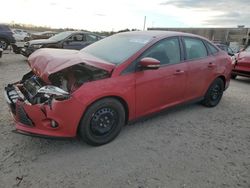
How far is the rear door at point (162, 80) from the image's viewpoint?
3559 mm

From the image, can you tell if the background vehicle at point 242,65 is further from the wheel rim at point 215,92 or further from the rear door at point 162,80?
the rear door at point 162,80

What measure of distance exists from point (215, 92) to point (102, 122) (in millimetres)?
3064

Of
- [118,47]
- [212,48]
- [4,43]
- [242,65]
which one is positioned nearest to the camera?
[118,47]

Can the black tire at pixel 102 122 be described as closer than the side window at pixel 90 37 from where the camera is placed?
Yes

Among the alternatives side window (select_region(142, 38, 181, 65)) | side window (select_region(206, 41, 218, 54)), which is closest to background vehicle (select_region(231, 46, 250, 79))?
side window (select_region(206, 41, 218, 54))

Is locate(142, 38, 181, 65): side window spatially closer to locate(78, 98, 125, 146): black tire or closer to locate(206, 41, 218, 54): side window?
locate(78, 98, 125, 146): black tire

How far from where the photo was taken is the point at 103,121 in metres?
3.26

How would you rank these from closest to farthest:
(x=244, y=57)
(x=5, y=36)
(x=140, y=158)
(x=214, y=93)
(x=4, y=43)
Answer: (x=140, y=158) → (x=214, y=93) → (x=244, y=57) → (x=5, y=36) → (x=4, y=43)

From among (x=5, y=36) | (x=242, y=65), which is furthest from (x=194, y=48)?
(x=5, y=36)

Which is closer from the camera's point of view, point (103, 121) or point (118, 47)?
point (103, 121)

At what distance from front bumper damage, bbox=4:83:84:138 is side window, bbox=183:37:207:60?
2446mm

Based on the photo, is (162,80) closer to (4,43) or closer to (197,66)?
(197,66)

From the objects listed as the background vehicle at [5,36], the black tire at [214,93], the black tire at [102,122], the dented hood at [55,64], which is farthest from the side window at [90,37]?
the black tire at [102,122]

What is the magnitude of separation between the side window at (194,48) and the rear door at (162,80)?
274mm
